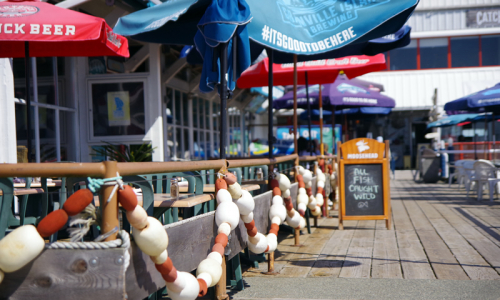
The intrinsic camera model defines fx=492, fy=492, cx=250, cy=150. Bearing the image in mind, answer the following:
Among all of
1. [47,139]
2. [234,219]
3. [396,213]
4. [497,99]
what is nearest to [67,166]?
[234,219]

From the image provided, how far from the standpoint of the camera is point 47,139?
6539 mm

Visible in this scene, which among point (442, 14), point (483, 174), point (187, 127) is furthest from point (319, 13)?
point (442, 14)

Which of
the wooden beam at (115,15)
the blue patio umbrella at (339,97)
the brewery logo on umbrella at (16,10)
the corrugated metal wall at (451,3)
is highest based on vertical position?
the corrugated metal wall at (451,3)

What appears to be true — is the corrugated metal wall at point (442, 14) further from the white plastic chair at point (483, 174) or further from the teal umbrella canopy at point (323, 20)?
the teal umbrella canopy at point (323, 20)

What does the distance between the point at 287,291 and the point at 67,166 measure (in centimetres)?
231

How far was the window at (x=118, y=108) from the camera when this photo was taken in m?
7.25

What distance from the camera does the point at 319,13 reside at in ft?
15.6

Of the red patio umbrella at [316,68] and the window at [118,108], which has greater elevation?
the red patio umbrella at [316,68]

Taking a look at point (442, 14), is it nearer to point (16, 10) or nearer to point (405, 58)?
point (405, 58)

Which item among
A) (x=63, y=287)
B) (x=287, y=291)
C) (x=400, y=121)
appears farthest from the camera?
(x=400, y=121)

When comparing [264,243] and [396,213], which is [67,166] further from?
[396,213]

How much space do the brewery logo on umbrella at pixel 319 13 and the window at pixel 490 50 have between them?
68.8 ft

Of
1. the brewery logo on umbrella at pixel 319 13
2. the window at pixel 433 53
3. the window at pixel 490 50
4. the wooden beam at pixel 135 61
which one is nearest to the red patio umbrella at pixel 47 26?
the brewery logo on umbrella at pixel 319 13

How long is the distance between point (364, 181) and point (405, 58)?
19010 millimetres
